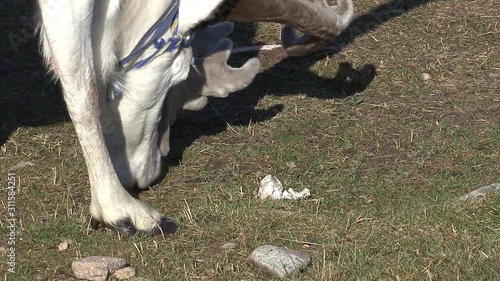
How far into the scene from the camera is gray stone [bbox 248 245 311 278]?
14.8ft

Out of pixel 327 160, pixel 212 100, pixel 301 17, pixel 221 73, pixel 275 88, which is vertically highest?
pixel 301 17

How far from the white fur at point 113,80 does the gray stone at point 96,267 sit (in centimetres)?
45

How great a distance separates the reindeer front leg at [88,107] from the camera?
4.82 meters

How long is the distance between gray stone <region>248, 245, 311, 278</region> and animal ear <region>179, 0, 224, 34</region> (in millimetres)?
1145

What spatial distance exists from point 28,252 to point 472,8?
15.0 ft

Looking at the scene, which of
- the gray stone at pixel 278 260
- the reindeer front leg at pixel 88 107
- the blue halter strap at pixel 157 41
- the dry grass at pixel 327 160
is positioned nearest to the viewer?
the gray stone at pixel 278 260

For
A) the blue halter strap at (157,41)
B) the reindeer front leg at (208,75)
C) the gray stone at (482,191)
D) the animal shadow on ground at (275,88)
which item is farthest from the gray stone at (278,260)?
the animal shadow on ground at (275,88)

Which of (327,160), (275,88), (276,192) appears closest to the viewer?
(276,192)

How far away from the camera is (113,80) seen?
5.19 metres

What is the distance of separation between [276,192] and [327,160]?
0.63 metres

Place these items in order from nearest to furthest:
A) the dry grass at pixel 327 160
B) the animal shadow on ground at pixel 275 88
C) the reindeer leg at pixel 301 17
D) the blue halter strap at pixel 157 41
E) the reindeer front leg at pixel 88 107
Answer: the dry grass at pixel 327 160, the reindeer front leg at pixel 88 107, the blue halter strap at pixel 157 41, the reindeer leg at pixel 301 17, the animal shadow on ground at pixel 275 88

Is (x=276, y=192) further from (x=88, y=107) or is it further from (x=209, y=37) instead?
(x=88, y=107)

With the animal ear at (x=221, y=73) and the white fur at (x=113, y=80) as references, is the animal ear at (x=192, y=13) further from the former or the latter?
the animal ear at (x=221, y=73)

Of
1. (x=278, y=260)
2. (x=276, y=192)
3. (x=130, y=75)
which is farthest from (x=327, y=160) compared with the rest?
(x=278, y=260)
